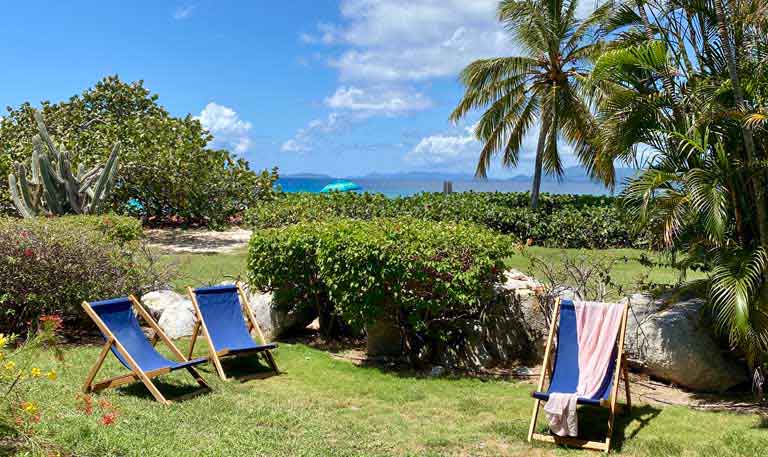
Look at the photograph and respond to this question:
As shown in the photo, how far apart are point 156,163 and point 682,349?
16.6 metres

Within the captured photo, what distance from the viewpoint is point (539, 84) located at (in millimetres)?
19781

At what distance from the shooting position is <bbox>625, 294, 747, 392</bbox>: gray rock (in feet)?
21.3

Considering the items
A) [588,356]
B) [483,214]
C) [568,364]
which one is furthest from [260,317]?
[483,214]

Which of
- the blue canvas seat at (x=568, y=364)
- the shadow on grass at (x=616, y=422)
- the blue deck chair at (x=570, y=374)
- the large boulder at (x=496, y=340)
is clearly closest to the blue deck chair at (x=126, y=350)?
the large boulder at (x=496, y=340)

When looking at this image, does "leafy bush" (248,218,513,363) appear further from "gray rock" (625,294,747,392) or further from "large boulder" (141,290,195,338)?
"large boulder" (141,290,195,338)

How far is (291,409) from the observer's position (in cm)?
591

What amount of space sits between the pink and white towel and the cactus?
14461mm

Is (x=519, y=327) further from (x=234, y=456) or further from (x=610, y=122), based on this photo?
(x=234, y=456)

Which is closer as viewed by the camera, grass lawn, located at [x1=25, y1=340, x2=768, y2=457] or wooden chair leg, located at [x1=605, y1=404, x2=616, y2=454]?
grass lawn, located at [x1=25, y1=340, x2=768, y2=457]

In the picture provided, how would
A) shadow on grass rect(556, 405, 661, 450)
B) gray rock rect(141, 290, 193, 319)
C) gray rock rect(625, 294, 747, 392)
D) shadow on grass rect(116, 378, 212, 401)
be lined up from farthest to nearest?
gray rock rect(141, 290, 193, 319) < gray rock rect(625, 294, 747, 392) < shadow on grass rect(116, 378, 212, 401) < shadow on grass rect(556, 405, 661, 450)

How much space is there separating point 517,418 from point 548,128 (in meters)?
15.3

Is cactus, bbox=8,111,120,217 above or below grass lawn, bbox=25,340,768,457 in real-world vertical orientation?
above

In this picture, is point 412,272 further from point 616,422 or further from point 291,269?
point 616,422

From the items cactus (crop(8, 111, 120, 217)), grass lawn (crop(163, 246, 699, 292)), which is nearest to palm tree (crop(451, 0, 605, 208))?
grass lawn (crop(163, 246, 699, 292))
